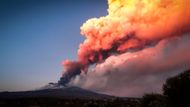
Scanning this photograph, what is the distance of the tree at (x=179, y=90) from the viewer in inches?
2024

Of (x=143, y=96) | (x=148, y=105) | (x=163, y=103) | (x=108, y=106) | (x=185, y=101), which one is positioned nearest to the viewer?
(x=185, y=101)

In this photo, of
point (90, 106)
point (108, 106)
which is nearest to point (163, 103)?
point (108, 106)

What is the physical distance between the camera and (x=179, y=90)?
5194cm

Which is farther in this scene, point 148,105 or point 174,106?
point 148,105

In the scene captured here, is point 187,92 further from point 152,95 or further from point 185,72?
point 152,95

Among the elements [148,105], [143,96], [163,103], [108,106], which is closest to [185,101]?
[163,103]

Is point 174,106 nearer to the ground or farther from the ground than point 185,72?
nearer to the ground

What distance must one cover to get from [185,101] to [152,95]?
13.1 meters

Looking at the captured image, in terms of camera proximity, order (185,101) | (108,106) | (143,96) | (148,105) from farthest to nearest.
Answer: (108,106)
(143,96)
(148,105)
(185,101)

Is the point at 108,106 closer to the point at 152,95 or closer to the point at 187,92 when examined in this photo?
the point at 152,95

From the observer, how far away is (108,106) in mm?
91812

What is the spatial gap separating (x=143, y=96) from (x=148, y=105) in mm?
4596

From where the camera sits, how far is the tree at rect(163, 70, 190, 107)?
169ft

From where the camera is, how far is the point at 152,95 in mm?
64125
